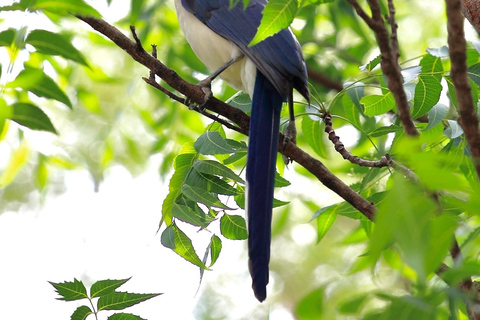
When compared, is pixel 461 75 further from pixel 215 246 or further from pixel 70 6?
pixel 215 246

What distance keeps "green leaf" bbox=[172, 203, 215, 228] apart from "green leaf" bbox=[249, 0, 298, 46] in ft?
2.54

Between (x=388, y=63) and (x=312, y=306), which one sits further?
(x=312, y=306)

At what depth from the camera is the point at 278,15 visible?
1.33 metres

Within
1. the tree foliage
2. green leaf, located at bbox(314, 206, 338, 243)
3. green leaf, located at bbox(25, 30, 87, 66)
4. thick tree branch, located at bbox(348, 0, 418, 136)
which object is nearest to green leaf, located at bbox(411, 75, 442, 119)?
the tree foliage

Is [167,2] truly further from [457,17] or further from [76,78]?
[457,17]

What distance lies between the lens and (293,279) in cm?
557

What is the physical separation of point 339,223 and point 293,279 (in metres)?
0.73

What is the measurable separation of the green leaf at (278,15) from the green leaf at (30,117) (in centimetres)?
57

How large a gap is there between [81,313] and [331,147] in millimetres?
3216

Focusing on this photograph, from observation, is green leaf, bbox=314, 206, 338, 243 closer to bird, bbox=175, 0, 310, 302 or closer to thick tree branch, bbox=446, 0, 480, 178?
bird, bbox=175, 0, 310, 302

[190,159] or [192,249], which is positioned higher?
[190,159]

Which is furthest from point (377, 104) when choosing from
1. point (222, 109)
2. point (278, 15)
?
point (278, 15)

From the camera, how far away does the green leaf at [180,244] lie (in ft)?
6.04

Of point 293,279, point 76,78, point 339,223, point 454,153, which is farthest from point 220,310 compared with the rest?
point 454,153
